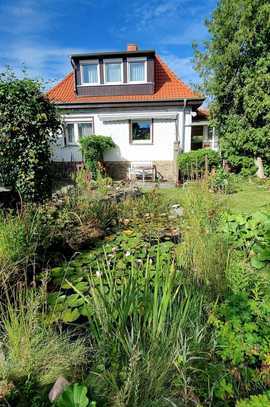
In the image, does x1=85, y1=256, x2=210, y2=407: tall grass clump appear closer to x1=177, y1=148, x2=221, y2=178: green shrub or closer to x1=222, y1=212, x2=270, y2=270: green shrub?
x1=222, y1=212, x2=270, y2=270: green shrub

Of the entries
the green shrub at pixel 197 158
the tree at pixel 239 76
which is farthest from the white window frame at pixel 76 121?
the tree at pixel 239 76

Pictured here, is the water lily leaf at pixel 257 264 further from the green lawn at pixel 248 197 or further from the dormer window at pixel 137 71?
the dormer window at pixel 137 71

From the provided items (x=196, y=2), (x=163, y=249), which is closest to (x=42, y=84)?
(x=163, y=249)

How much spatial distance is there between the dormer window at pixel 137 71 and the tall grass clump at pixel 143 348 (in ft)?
41.4

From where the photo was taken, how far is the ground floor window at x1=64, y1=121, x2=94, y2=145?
1269 cm

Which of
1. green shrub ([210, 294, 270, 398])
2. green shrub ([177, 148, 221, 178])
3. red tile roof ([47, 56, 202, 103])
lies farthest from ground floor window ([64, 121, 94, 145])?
green shrub ([210, 294, 270, 398])

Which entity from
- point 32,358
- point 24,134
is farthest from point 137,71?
point 32,358

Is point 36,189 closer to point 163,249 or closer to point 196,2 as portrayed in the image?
point 163,249

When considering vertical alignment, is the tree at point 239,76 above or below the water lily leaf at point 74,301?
above

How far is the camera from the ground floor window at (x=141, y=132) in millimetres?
12242

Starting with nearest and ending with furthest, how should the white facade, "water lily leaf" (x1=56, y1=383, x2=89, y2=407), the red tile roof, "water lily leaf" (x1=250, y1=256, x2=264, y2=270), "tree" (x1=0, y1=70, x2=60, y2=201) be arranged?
"water lily leaf" (x1=56, y1=383, x2=89, y2=407), "water lily leaf" (x1=250, y1=256, x2=264, y2=270), "tree" (x1=0, y1=70, x2=60, y2=201), the white facade, the red tile roof

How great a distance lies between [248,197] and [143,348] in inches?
246

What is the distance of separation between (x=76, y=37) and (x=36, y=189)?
9396 mm

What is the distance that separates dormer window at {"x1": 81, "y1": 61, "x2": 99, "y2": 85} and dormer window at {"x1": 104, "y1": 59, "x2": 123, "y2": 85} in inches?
18.4
